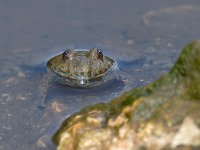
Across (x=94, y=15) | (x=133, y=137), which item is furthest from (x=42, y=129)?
(x=94, y=15)

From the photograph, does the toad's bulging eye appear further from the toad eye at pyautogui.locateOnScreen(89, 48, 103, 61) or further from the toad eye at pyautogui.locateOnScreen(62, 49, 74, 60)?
the toad eye at pyautogui.locateOnScreen(62, 49, 74, 60)

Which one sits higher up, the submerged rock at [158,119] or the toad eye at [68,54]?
the submerged rock at [158,119]

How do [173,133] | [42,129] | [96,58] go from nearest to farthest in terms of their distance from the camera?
[173,133], [42,129], [96,58]

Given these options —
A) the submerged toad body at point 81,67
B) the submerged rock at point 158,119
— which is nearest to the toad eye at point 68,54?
the submerged toad body at point 81,67

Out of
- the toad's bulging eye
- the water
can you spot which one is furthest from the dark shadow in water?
the toad's bulging eye

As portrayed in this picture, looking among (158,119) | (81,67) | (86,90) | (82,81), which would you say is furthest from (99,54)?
(158,119)

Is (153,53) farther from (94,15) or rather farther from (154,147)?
(154,147)

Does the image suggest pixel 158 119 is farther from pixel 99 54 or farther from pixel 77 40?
pixel 77 40

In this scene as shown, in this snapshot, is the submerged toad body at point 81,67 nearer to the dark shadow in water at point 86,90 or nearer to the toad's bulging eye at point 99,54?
the toad's bulging eye at point 99,54
